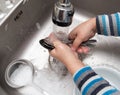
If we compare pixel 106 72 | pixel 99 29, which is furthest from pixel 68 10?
pixel 106 72

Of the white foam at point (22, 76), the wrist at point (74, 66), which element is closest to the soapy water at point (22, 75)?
the white foam at point (22, 76)

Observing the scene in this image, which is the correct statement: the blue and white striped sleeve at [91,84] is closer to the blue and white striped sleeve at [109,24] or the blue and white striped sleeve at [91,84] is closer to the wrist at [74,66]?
the wrist at [74,66]

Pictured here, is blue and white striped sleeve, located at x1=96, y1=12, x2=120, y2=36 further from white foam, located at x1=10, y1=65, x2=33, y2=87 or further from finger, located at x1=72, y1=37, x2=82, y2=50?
white foam, located at x1=10, y1=65, x2=33, y2=87

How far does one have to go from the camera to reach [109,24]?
653 millimetres

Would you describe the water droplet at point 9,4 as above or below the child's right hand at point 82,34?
above

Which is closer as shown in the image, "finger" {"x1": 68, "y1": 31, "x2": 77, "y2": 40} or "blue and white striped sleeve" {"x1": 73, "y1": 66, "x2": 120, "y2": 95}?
"blue and white striped sleeve" {"x1": 73, "y1": 66, "x2": 120, "y2": 95}

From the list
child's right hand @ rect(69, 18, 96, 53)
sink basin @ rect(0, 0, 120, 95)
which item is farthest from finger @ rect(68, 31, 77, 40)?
sink basin @ rect(0, 0, 120, 95)

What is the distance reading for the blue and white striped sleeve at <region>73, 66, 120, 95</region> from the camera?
555 mm

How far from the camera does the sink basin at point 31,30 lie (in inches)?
25.6

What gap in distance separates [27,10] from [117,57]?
314 mm

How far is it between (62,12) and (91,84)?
176 mm

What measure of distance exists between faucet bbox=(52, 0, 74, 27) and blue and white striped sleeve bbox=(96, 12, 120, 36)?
12cm

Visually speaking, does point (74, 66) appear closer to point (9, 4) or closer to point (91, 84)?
point (91, 84)

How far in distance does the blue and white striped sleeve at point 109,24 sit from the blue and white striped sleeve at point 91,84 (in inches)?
5.7
